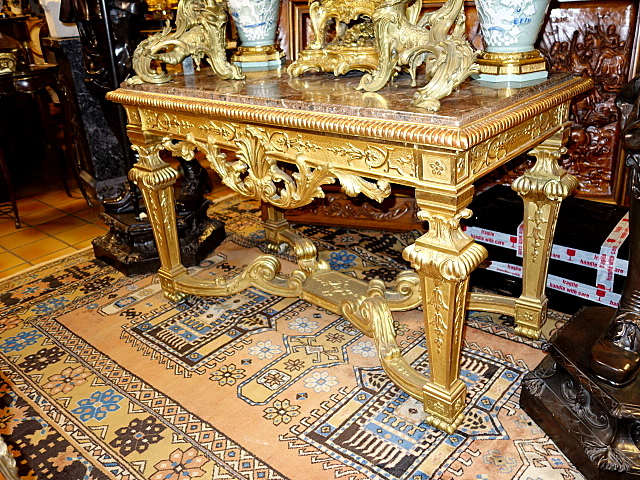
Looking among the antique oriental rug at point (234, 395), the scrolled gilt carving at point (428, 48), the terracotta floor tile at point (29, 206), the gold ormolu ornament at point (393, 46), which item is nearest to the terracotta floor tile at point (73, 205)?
the terracotta floor tile at point (29, 206)

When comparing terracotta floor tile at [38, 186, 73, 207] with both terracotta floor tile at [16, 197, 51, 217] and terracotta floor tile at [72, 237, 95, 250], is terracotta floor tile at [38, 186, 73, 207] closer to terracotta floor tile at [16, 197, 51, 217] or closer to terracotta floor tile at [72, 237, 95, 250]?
terracotta floor tile at [16, 197, 51, 217]

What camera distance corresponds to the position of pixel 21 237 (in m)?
3.29

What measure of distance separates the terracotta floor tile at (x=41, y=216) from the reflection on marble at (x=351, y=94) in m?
1.97

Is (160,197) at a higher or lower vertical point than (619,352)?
higher

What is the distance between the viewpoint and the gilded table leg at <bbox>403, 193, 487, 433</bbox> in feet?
4.42

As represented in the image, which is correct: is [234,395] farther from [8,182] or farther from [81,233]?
[8,182]

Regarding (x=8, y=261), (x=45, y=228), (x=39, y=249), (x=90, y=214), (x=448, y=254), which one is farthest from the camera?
(x=90, y=214)

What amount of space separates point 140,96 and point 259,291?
0.95 m

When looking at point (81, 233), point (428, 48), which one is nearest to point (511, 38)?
point (428, 48)

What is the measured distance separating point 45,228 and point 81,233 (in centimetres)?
29

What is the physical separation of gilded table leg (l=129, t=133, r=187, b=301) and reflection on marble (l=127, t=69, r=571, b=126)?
0.83 ft

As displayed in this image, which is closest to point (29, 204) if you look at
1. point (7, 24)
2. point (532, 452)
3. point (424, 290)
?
point (7, 24)

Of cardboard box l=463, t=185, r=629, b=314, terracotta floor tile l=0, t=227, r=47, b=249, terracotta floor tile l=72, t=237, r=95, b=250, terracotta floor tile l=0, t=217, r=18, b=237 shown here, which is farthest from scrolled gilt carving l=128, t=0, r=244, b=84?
terracotta floor tile l=0, t=217, r=18, b=237

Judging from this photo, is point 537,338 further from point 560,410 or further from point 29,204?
point 29,204
